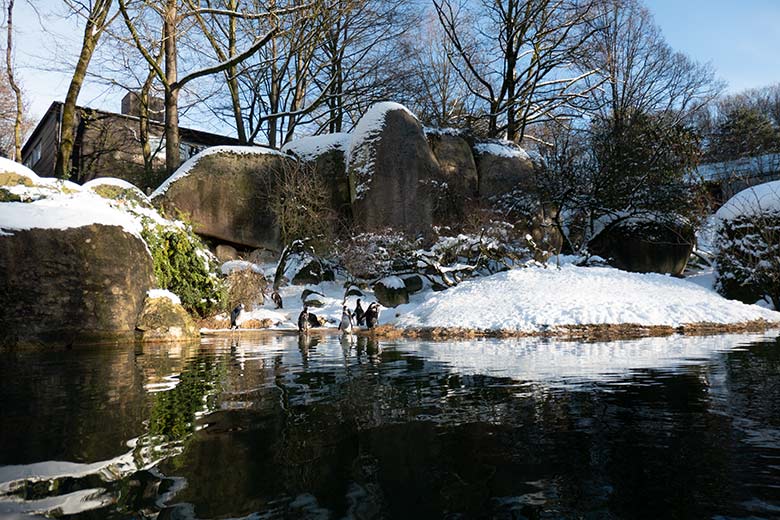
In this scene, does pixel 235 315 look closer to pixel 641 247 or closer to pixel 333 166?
pixel 333 166

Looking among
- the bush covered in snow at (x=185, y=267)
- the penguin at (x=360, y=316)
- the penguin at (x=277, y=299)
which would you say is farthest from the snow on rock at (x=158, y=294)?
the penguin at (x=277, y=299)

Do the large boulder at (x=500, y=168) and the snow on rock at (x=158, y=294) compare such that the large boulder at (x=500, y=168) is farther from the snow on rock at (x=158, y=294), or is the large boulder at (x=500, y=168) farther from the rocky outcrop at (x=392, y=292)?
the snow on rock at (x=158, y=294)

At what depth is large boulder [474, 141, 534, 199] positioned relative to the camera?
22.9 meters

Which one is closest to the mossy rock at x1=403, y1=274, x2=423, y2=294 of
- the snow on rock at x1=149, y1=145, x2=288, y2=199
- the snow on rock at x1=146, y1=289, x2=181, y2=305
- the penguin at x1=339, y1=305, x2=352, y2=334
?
the penguin at x1=339, y1=305, x2=352, y2=334

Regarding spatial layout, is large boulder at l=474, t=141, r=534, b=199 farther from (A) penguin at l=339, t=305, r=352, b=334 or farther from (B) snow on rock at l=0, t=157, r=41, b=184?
(B) snow on rock at l=0, t=157, r=41, b=184

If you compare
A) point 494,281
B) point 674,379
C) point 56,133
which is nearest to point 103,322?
point 674,379

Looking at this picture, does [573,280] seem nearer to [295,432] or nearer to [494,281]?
[494,281]

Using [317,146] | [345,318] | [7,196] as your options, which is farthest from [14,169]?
[317,146]

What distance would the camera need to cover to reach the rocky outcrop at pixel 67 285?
28.7 feet

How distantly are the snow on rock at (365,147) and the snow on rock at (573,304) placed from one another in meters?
8.01

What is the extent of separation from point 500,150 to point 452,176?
3260 millimetres

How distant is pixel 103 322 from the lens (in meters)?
9.37

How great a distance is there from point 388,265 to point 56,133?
19.9m

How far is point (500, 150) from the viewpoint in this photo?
78.9ft
